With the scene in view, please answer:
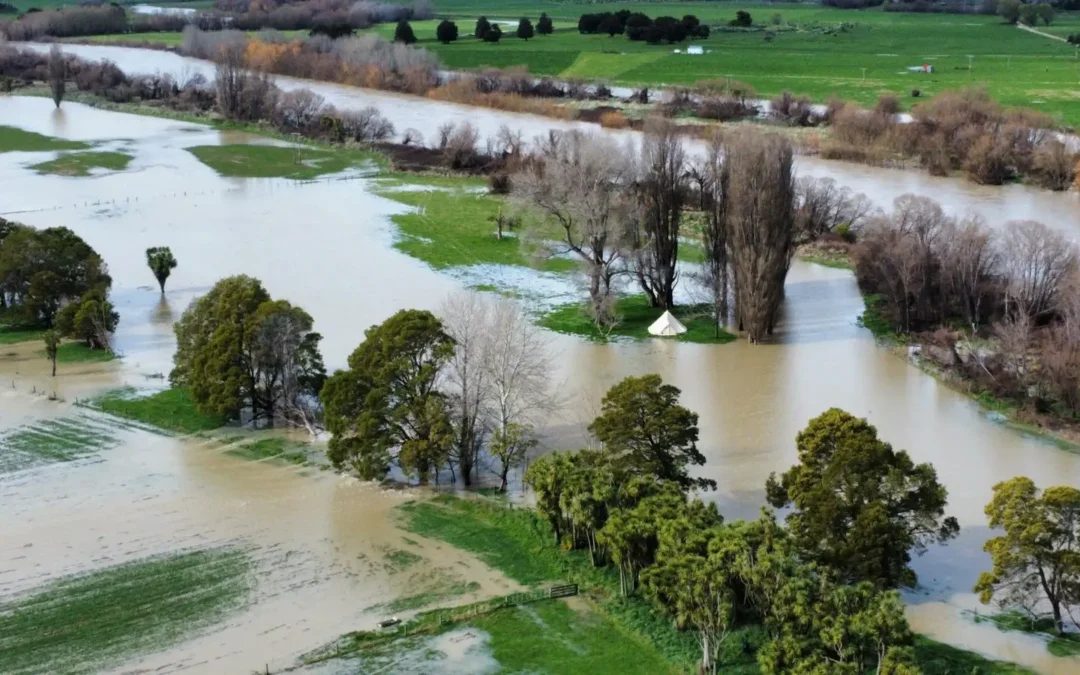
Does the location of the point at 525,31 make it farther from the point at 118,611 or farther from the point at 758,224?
the point at 118,611

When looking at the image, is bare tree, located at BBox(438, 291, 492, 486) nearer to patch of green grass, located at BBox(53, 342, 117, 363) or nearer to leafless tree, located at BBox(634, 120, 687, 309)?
leafless tree, located at BBox(634, 120, 687, 309)

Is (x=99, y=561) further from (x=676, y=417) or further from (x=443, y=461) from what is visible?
(x=676, y=417)

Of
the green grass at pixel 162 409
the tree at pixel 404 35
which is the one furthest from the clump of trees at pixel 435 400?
the tree at pixel 404 35

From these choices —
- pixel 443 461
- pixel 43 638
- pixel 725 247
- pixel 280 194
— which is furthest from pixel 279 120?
pixel 43 638

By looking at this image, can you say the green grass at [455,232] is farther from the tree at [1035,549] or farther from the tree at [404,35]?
the tree at [404,35]

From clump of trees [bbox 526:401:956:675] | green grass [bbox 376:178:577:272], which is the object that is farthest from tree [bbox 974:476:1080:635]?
green grass [bbox 376:178:577:272]

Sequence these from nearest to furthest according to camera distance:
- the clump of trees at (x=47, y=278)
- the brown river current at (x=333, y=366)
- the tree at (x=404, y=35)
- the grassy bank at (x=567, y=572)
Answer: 1. the grassy bank at (x=567, y=572)
2. the brown river current at (x=333, y=366)
3. the clump of trees at (x=47, y=278)
4. the tree at (x=404, y=35)

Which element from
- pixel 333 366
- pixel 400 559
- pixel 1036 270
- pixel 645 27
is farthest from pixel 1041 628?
pixel 645 27
